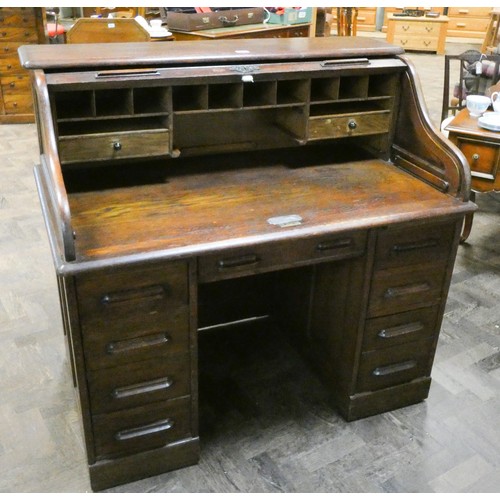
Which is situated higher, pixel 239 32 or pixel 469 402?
pixel 239 32

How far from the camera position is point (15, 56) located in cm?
486

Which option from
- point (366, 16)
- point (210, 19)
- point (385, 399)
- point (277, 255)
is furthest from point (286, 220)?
point (366, 16)

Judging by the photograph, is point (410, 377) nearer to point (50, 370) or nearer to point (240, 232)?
point (240, 232)

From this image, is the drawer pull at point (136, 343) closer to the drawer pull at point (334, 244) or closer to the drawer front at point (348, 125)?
the drawer pull at point (334, 244)

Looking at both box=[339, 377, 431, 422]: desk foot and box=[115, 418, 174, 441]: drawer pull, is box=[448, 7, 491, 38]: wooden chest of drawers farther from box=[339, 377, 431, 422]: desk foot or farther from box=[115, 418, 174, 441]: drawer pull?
box=[115, 418, 174, 441]: drawer pull

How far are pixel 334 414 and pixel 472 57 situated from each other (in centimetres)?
342

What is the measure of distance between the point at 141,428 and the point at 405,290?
0.92 m

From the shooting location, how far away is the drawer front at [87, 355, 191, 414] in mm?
1604

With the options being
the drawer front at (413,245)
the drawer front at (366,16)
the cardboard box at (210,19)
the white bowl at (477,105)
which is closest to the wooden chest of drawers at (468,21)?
the drawer front at (366,16)

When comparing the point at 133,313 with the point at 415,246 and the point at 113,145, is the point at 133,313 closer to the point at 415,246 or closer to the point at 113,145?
the point at 113,145

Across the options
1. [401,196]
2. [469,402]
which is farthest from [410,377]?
[401,196]

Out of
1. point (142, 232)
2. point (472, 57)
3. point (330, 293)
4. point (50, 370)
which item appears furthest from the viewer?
point (472, 57)

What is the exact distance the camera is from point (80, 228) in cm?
155
